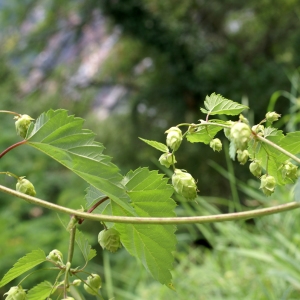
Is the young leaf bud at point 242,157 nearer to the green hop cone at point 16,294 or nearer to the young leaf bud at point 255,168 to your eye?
the young leaf bud at point 255,168

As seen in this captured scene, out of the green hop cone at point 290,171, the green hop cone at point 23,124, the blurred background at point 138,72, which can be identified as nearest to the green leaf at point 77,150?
the green hop cone at point 23,124

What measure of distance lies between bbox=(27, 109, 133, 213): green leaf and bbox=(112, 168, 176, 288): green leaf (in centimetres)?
2

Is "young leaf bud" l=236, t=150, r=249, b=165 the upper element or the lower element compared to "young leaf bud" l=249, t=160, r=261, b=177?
upper

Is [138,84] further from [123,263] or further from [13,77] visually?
[123,263]

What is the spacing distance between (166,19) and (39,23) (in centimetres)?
114

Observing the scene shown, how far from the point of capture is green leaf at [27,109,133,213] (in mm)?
242

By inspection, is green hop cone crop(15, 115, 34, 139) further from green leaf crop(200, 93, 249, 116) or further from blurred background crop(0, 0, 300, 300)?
blurred background crop(0, 0, 300, 300)

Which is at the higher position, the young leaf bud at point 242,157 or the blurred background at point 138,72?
the young leaf bud at point 242,157

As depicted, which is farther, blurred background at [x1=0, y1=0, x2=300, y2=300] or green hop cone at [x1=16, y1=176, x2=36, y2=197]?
blurred background at [x1=0, y1=0, x2=300, y2=300]

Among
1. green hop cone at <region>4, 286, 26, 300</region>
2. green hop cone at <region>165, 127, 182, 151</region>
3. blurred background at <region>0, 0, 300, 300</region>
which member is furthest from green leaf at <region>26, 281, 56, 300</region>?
blurred background at <region>0, 0, 300, 300</region>

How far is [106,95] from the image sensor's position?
372cm

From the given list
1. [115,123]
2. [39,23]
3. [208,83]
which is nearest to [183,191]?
[208,83]

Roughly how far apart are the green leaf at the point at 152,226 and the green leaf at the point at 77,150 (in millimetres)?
23

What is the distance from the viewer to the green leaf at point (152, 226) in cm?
26
